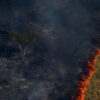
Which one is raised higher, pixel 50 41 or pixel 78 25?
pixel 78 25

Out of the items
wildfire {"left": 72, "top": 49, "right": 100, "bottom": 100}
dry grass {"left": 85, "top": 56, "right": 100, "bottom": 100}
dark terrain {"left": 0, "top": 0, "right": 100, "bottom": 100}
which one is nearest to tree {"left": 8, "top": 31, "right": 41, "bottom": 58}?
dark terrain {"left": 0, "top": 0, "right": 100, "bottom": 100}

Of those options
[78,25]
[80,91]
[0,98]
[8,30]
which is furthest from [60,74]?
[8,30]

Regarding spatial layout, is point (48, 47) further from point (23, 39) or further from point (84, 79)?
point (84, 79)

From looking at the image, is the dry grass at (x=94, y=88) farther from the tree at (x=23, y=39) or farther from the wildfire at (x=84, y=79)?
the tree at (x=23, y=39)

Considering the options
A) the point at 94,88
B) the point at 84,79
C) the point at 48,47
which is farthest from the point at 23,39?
the point at 94,88

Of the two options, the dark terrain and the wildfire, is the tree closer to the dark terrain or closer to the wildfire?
the dark terrain

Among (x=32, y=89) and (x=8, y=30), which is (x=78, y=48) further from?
(x=8, y=30)
